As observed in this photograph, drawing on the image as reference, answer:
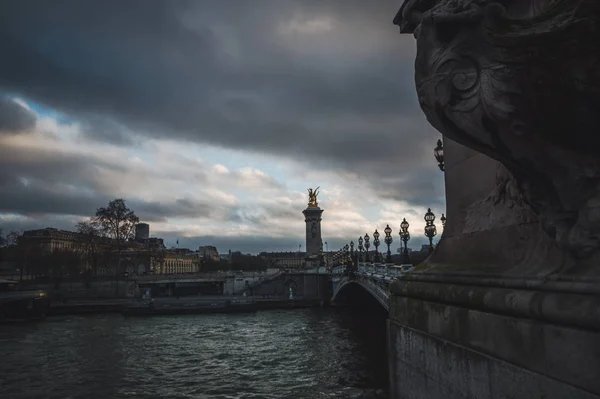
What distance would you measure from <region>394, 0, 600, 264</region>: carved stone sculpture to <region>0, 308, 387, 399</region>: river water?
1203 cm

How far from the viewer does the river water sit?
15.8 meters

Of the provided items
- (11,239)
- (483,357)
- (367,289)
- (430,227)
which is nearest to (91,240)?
(11,239)

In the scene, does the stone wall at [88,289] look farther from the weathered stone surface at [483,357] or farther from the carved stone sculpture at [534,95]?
the carved stone sculpture at [534,95]

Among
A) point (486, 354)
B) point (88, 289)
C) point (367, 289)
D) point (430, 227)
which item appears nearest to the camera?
point (486, 354)

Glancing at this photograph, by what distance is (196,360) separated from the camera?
21.3 m

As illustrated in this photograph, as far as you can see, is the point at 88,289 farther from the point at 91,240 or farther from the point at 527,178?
the point at 527,178

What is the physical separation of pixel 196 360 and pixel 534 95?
67.9 ft

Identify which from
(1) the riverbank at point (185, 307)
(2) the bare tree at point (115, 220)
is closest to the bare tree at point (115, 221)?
(2) the bare tree at point (115, 220)

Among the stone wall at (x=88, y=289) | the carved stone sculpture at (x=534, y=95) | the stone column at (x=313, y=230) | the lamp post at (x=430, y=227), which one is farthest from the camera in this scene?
the stone column at (x=313, y=230)

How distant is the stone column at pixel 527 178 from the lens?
11.8 feet

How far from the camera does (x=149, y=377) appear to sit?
18.1 m

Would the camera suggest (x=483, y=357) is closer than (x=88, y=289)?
Yes

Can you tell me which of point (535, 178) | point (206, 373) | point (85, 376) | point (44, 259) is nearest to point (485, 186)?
point (535, 178)

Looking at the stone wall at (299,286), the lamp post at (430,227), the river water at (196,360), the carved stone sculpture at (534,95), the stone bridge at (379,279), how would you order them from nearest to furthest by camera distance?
the carved stone sculpture at (534,95) < the river water at (196,360) < the lamp post at (430,227) < the stone bridge at (379,279) < the stone wall at (299,286)
